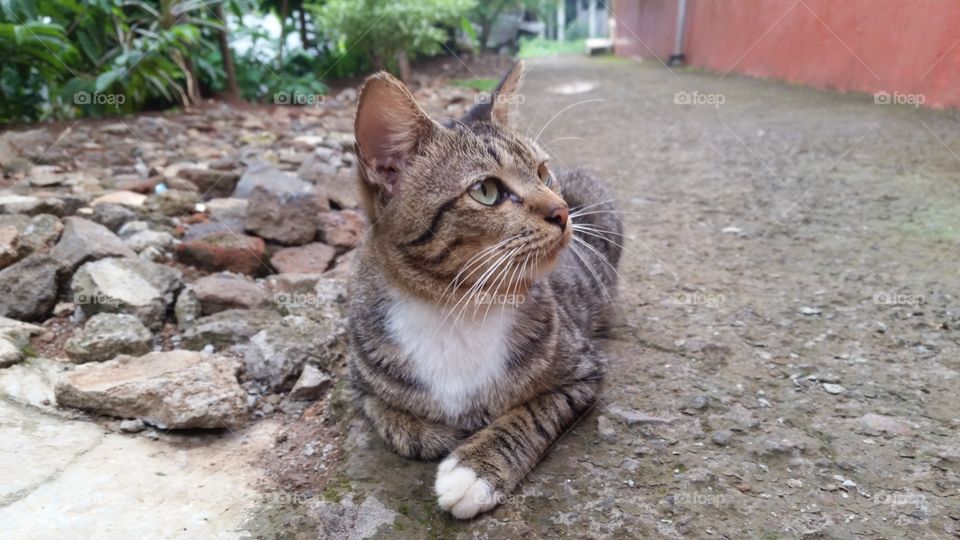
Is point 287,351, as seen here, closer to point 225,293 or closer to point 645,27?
point 225,293

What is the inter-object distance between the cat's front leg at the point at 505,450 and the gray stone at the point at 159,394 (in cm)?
96

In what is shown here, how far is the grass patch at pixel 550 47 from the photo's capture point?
20.8 metres

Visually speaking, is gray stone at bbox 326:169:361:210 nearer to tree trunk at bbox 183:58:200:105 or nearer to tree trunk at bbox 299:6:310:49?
tree trunk at bbox 183:58:200:105

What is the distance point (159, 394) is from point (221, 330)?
725mm

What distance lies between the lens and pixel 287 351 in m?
2.99

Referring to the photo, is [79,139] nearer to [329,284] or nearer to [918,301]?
[329,284]

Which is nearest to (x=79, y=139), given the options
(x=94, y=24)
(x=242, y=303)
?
(x=94, y=24)

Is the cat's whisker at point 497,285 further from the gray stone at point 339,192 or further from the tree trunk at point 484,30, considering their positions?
the tree trunk at point 484,30

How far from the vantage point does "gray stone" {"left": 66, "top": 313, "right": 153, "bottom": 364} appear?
2.83 metres

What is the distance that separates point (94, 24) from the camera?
660 centimetres

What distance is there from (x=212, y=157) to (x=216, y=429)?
4005 mm

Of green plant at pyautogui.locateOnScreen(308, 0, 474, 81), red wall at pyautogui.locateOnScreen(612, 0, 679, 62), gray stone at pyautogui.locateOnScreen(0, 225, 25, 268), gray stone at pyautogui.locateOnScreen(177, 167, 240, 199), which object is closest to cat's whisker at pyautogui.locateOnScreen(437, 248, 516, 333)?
gray stone at pyautogui.locateOnScreen(0, 225, 25, 268)

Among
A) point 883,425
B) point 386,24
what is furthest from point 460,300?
point 386,24

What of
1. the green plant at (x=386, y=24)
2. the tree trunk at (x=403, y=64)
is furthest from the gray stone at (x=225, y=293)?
the tree trunk at (x=403, y=64)
